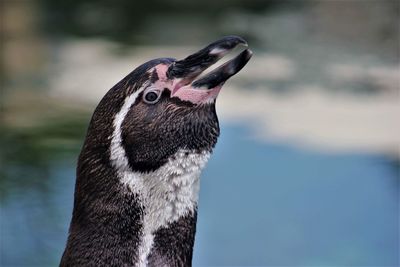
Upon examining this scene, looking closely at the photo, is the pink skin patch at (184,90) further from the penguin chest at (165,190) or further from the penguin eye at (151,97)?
the penguin chest at (165,190)

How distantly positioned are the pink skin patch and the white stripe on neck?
0.12m

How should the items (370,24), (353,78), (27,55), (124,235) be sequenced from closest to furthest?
(124,235) < (353,78) < (27,55) < (370,24)

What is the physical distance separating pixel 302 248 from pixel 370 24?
151 inches

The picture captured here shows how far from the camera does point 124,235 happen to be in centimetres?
164

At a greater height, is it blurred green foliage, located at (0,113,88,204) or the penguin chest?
blurred green foliage, located at (0,113,88,204)

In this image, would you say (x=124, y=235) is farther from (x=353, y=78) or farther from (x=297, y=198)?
(x=353, y=78)

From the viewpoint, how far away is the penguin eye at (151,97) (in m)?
1.71

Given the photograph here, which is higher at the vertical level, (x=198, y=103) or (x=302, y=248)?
(x=302, y=248)

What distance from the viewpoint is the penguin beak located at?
1.71 m

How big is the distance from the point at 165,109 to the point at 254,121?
366cm

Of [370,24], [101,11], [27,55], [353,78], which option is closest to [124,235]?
[353,78]

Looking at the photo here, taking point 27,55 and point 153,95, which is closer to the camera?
point 153,95

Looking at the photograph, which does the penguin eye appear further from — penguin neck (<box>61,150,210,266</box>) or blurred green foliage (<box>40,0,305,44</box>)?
blurred green foliage (<box>40,0,305,44</box>)

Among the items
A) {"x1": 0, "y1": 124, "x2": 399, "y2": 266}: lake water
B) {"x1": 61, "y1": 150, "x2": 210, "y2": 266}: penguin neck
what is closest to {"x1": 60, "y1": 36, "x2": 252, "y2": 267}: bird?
{"x1": 61, "y1": 150, "x2": 210, "y2": 266}: penguin neck
